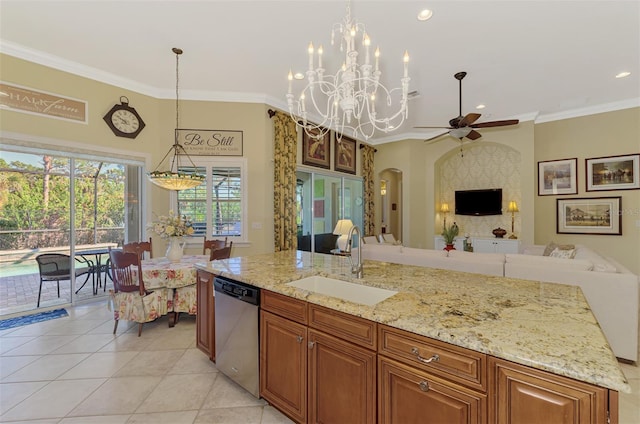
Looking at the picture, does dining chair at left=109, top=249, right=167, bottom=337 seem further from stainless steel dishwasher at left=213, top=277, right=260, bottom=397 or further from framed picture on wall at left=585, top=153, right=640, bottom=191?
framed picture on wall at left=585, top=153, right=640, bottom=191

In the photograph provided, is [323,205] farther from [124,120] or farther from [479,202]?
[124,120]

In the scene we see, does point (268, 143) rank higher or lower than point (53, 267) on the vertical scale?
higher

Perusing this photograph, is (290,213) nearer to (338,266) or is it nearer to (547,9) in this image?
(338,266)

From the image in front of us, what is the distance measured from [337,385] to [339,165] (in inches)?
223

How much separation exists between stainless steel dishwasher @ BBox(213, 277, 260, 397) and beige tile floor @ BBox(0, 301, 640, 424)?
20 centimetres

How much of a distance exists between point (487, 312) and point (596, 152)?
630 centimetres

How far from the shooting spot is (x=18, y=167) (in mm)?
3787

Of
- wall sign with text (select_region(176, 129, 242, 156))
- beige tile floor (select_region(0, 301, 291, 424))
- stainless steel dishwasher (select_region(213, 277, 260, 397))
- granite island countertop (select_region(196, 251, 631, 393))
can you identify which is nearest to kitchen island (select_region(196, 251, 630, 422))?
granite island countertop (select_region(196, 251, 631, 393))

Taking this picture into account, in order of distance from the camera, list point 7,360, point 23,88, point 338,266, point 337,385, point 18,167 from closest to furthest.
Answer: point 337,385 < point 338,266 < point 7,360 < point 23,88 < point 18,167

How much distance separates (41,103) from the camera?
144 inches

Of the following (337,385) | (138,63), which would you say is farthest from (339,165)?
(337,385)

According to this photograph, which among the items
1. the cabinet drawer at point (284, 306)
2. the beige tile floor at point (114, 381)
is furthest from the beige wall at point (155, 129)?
the cabinet drawer at point (284, 306)

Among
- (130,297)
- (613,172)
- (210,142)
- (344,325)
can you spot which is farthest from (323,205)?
(613,172)

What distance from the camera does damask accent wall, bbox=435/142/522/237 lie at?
6609 mm
